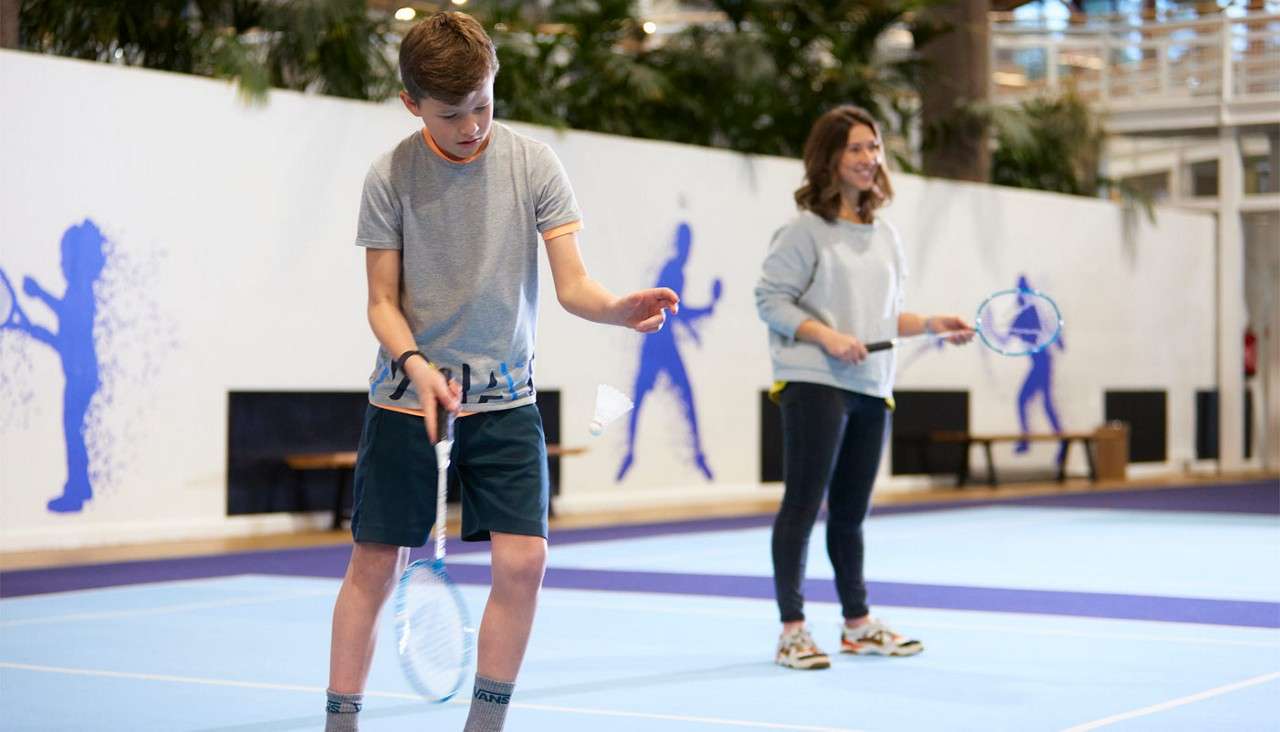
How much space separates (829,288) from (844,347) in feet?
1.03

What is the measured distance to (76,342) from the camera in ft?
28.7

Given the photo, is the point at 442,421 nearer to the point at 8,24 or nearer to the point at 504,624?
the point at 504,624

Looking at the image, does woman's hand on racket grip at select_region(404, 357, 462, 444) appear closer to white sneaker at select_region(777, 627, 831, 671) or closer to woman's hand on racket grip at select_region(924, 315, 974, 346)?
white sneaker at select_region(777, 627, 831, 671)

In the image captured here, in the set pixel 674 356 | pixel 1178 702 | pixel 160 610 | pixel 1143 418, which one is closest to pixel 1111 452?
pixel 1143 418

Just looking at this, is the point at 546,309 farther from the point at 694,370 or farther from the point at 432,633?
the point at 432,633

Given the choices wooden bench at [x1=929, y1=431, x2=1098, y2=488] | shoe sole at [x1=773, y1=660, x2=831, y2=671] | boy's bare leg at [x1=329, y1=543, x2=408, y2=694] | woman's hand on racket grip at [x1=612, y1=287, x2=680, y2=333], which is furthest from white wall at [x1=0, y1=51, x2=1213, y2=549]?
woman's hand on racket grip at [x1=612, y1=287, x2=680, y2=333]

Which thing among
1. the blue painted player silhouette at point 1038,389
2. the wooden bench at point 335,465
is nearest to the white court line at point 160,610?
the wooden bench at point 335,465

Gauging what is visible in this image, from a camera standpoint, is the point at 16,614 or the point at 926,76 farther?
the point at 926,76

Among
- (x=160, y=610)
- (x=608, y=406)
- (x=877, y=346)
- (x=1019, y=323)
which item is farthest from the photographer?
(x=160, y=610)

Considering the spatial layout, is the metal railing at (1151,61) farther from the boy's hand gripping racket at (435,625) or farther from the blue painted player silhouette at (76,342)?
the boy's hand gripping racket at (435,625)

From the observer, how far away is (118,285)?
8922mm

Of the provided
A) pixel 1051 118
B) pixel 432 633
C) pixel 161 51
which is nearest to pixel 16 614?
pixel 432 633

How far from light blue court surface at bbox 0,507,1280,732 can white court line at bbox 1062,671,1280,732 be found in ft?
0.04

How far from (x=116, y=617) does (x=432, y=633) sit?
3.24m
